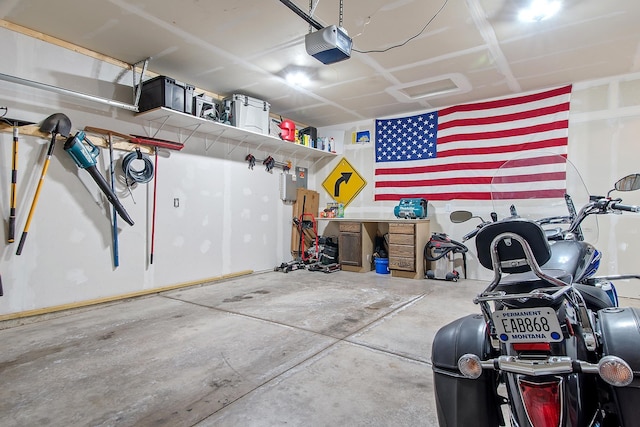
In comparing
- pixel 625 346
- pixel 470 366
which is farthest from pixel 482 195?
pixel 470 366

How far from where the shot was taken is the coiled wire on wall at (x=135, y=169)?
3.96 m

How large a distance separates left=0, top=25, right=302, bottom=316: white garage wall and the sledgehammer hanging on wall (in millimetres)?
173

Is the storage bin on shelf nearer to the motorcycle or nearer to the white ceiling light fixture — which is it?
the white ceiling light fixture

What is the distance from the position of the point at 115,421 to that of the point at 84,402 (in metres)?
0.33

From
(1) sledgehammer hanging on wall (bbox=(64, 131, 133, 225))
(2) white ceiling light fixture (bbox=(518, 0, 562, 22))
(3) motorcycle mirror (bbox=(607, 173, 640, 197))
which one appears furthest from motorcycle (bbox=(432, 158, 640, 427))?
(1) sledgehammer hanging on wall (bbox=(64, 131, 133, 225))

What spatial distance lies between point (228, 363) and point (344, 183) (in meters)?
5.01

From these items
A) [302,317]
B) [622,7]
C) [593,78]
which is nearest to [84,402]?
[302,317]

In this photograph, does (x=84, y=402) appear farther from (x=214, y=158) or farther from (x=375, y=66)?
(x=375, y=66)

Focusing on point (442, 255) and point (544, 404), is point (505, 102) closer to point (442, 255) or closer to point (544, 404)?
point (442, 255)

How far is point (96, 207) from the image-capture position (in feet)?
12.4

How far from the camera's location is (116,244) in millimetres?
3904

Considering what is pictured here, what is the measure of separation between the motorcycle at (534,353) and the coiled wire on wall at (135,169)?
3996mm

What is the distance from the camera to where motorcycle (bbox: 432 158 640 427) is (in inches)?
39.9

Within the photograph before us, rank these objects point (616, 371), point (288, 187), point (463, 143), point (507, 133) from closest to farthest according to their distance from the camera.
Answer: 1. point (616, 371)
2. point (507, 133)
3. point (463, 143)
4. point (288, 187)
